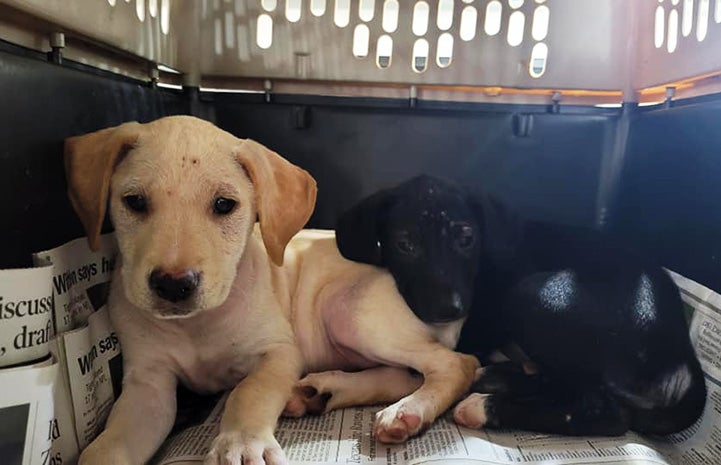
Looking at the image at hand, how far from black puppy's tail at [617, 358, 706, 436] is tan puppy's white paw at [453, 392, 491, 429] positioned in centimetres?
25

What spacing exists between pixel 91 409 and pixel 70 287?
0.66 feet

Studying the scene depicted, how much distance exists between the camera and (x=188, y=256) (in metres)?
0.97

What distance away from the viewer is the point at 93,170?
1059mm

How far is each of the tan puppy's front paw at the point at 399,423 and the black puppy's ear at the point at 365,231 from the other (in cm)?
37

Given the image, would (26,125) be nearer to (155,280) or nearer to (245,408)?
(155,280)

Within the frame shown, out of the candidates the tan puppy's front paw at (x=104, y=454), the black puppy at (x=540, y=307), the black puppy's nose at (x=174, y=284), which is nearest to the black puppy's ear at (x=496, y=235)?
the black puppy at (x=540, y=307)

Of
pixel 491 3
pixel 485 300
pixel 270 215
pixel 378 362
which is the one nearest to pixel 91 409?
pixel 270 215

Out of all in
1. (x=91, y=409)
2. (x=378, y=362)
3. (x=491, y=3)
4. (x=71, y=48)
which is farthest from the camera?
(x=491, y=3)

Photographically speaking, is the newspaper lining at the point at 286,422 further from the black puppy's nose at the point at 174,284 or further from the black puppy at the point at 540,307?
the black puppy's nose at the point at 174,284

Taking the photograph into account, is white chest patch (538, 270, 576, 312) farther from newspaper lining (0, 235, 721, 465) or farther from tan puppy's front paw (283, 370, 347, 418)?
tan puppy's front paw (283, 370, 347, 418)

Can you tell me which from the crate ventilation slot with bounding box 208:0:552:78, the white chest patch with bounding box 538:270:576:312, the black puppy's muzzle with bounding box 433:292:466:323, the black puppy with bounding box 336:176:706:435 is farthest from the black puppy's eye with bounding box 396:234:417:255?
the crate ventilation slot with bounding box 208:0:552:78

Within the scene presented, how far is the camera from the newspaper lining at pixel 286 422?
38.0 inches

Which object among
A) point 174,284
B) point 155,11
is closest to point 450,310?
point 174,284

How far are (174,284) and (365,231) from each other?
0.53 metres
